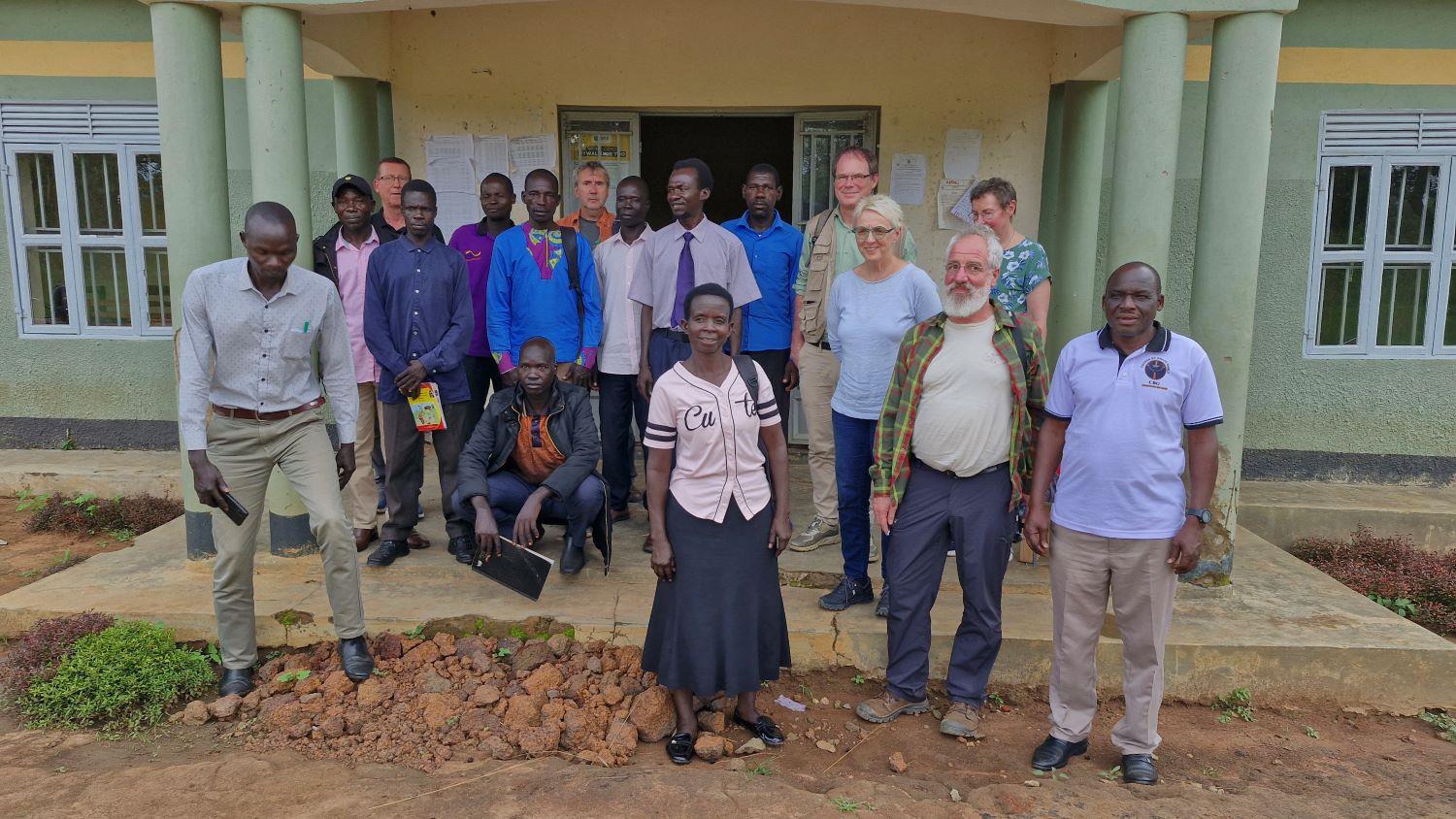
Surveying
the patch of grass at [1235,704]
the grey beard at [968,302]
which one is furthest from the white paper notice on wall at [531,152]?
the patch of grass at [1235,704]

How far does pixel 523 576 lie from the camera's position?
4.20 metres

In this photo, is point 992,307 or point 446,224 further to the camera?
point 446,224

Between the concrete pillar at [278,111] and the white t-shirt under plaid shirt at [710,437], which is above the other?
the concrete pillar at [278,111]

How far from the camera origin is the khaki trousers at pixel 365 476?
4.80 metres

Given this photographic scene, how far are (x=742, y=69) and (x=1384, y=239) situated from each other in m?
4.52

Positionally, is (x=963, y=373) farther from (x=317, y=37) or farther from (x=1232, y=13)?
(x=317, y=37)

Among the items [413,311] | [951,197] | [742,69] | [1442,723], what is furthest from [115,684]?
[951,197]

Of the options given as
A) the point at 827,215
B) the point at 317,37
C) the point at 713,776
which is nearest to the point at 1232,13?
the point at 827,215

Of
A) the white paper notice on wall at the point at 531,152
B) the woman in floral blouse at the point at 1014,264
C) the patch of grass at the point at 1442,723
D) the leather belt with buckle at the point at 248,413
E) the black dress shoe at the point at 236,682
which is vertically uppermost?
the white paper notice on wall at the point at 531,152

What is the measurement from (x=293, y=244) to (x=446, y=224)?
3.37 m

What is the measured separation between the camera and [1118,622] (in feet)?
10.8

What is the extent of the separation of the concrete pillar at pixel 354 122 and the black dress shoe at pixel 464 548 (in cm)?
310

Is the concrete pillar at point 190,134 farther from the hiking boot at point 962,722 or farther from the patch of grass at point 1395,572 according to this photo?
the patch of grass at point 1395,572

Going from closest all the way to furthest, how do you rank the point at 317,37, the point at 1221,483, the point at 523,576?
the point at 523,576 < the point at 1221,483 < the point at 317,37
